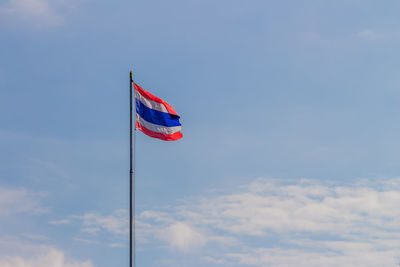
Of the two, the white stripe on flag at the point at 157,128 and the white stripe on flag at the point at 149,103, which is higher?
the white stripe on flag at the point at 149,103

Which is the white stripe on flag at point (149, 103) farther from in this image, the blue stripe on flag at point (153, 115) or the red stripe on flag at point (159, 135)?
the red stripe on flag at point (159, 135)

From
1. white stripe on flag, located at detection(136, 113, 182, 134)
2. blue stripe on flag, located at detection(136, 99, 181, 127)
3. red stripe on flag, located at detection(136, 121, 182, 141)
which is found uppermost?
blue stripe on flag, located at detection(136, 99, 181, 127)

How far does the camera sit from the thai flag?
148 feet

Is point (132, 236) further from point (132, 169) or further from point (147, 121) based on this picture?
point (147, 121)

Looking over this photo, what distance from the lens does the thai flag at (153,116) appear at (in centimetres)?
4525

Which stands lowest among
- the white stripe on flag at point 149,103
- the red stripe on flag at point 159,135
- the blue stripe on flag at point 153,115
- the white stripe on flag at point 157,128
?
the red stripe on flag at point 159,135

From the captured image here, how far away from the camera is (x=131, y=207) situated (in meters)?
41.2

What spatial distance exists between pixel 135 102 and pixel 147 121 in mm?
1665

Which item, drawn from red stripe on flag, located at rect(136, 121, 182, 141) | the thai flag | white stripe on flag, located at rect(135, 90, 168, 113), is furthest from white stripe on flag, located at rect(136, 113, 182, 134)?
white stripe on flag, located at rect(135, 90, 168, 113)

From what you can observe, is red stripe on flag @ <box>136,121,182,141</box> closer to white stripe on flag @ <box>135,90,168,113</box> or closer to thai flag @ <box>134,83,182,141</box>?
thai flag @ <box>134,83,182,141</box>

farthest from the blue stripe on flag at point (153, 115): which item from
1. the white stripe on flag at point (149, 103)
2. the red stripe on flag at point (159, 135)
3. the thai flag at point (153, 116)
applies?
the red stripe on flag at point (159, 135)

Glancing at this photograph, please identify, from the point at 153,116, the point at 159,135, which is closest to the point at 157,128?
the point at 159,135

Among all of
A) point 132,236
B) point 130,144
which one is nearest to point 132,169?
point 130,144

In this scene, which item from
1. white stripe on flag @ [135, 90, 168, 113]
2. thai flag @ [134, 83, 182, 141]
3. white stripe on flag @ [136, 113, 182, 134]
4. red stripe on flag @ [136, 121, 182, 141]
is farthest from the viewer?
white stripe on flag @ [135, 90, 168, 113]
